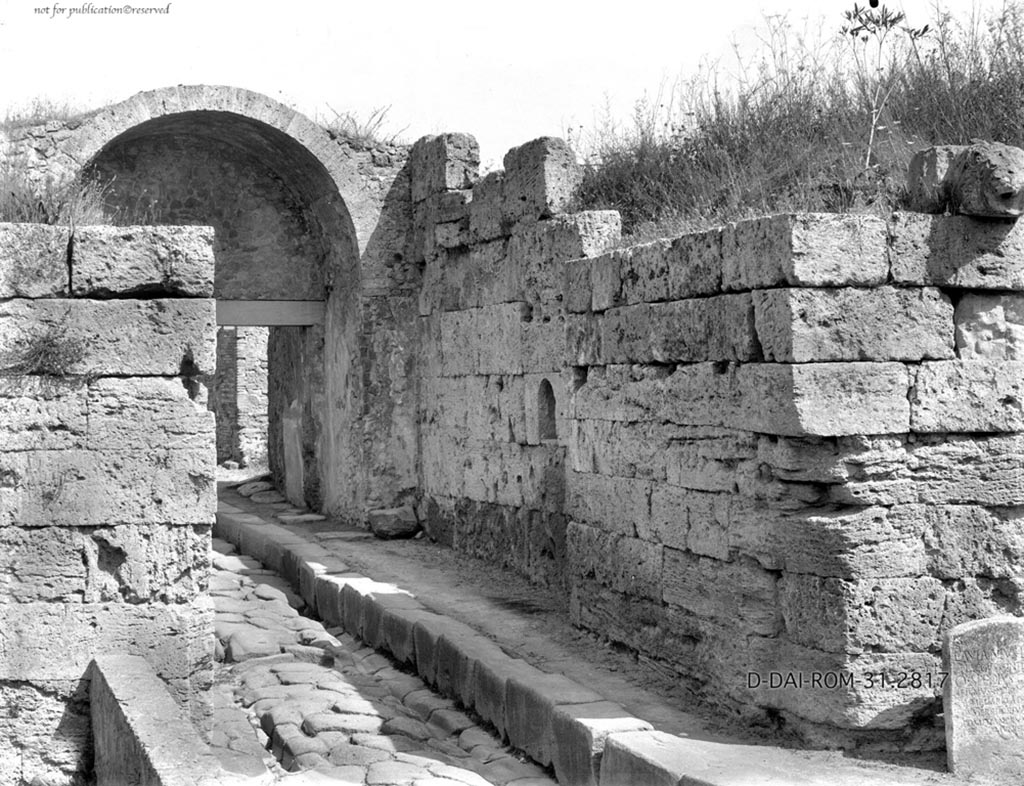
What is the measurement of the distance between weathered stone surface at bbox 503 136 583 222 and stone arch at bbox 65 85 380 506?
2851 mm

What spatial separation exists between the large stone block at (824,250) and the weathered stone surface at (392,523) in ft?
23.9

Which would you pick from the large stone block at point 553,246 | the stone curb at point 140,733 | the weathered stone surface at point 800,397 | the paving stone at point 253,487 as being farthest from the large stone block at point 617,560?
the paving stone at point 253,487

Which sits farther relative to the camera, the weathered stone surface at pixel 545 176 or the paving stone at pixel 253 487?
the paving stone at pixel 253 487

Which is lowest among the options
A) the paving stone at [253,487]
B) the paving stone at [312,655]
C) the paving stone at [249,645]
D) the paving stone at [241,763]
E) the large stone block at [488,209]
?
the paving stone at [312,655]

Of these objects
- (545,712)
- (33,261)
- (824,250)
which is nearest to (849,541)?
(824,250)

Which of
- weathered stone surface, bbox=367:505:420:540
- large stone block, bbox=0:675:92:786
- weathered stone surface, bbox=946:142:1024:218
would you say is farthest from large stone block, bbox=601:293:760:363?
weathered stone surface, bbox=367:505:420:540

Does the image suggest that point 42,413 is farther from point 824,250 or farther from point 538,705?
point 824,250

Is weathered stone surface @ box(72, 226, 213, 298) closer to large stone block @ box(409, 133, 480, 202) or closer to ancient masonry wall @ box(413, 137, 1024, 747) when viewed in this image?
ancient masonry wall @ box(413, 137, 1024, 747)

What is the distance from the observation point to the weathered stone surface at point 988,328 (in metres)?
5.73

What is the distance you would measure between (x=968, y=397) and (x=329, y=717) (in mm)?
3889

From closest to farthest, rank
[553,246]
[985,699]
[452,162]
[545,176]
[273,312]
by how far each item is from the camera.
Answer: [985,699], [553,246], [545,176], [452,162], [273,312]

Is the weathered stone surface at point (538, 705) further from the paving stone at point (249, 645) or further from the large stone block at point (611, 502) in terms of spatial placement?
the paving stone at point (249, 645)

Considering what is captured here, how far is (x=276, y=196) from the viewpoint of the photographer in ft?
44.7

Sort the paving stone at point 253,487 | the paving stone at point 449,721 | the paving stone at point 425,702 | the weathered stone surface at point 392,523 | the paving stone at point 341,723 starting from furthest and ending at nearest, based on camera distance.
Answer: the paving stone at point 253,487
the weathered stone surface at point 392,523
the paving stone at point 425,702
the paving stone at point 449,721
the paving stone at point 341,723
